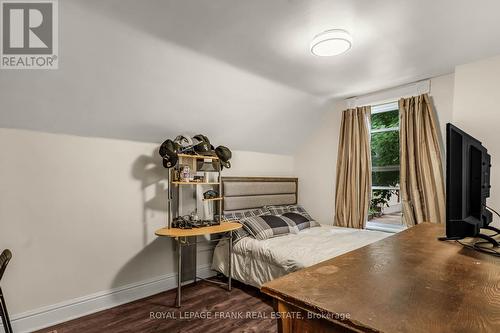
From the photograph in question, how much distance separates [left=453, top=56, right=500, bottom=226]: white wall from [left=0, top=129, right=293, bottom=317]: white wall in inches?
133

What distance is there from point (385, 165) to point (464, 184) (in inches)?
102

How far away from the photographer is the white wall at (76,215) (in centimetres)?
208

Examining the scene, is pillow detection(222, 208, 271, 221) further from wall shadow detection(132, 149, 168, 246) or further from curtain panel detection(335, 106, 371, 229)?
curtain panel detection(335, 106, 371, 229)

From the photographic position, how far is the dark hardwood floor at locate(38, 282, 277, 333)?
214cm

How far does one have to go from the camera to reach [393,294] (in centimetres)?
76

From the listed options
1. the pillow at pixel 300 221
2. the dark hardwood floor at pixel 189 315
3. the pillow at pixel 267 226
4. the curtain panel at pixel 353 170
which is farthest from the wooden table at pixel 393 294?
the curtain panel at pixel 353 170

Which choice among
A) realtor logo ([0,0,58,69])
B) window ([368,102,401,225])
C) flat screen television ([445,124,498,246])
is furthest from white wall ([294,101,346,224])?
realtor logo ([0,0,58,69])

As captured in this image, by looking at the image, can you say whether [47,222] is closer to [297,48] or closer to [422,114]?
[297,48]

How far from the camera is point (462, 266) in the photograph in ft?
3.34

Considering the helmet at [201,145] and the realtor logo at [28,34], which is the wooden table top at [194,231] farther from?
the realtor logo at [28,34]

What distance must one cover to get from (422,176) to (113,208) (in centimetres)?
347

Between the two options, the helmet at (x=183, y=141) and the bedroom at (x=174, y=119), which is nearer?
the bedroom at (x=174, y=119)

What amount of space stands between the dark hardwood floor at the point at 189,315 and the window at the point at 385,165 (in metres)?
2.15

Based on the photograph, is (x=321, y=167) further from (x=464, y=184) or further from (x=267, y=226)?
(x=464, y=184)
